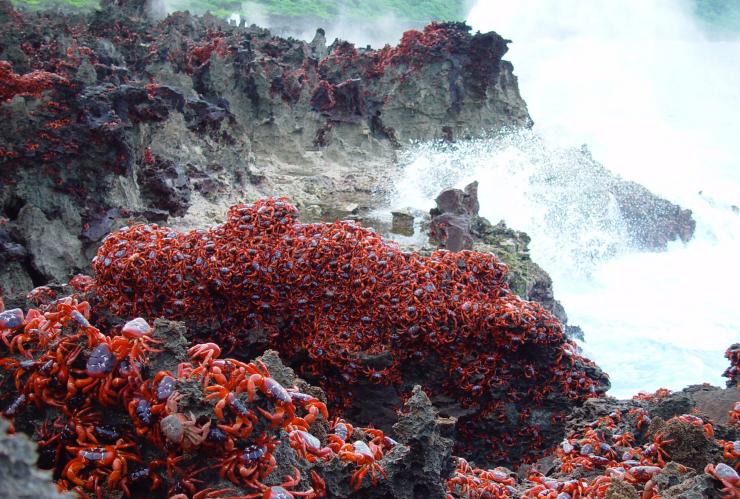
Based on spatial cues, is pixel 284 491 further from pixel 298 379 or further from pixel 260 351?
pixel 260 351

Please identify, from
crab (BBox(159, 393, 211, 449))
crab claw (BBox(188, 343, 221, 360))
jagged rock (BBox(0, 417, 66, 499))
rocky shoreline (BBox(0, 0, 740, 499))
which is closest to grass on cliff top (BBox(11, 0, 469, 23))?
rocky shoreline (BBox(0, 0, 740, 499))

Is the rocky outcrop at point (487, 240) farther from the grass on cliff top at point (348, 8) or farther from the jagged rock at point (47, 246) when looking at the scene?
the grass on cliff top at point (348, 8)

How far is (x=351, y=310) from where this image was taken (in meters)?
3.91

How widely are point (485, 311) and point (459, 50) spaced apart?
520 inches

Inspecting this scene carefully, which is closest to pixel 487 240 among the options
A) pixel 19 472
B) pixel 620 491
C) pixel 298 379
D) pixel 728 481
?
pixel 298 379

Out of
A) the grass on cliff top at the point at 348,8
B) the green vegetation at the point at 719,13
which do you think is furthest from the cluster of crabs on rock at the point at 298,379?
the green vegetation at the point at 719,13

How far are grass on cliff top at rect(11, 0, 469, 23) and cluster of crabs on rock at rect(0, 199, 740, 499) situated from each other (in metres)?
34.1

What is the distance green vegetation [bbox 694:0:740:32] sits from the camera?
153 ft

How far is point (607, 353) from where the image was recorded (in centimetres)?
1041

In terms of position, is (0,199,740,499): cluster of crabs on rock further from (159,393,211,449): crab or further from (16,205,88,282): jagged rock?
(16,205,88,282): jagged rock

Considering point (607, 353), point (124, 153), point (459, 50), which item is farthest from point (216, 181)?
point (459, 50)

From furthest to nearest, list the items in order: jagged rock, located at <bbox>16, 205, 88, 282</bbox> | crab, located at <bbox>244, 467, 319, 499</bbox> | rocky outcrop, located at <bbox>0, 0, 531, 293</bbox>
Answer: rocky outcrop, located at <bbox>0, 0, 531, 293</bbox> → jagged rock, located at <bbox>16, 205, 88, 282</bbox> → crab, located at <bbox>244, 467, 319, 499</bbox>

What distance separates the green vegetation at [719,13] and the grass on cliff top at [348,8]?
66.8 ft

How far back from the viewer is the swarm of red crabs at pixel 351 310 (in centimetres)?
370
